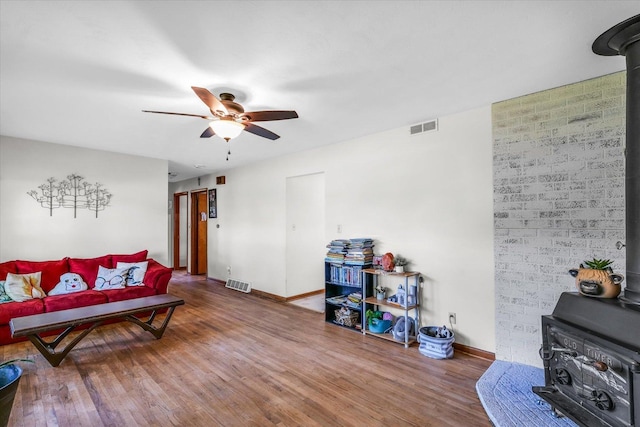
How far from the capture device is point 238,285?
575 centimetres

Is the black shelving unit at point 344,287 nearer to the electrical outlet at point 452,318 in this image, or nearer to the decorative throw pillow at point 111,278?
the electrical outlet at point 452,318

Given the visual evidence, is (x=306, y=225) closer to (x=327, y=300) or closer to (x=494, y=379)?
(x=327, y=300)

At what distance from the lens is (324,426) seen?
194cm

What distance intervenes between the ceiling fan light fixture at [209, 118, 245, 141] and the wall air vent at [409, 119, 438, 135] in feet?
6.33

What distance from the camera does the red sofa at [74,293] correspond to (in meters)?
3.27

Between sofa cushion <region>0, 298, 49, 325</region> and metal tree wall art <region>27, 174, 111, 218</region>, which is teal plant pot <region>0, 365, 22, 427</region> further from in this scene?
metal tree wall art <region>27, 174, 111, 218</region>

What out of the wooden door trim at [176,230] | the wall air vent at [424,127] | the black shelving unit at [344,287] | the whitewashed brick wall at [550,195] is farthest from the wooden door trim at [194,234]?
the whitewashed brick wall at [550,195]

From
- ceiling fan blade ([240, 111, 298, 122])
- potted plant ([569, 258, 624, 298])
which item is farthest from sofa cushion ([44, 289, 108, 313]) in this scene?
potted plant ([569, 258, 624, 298])

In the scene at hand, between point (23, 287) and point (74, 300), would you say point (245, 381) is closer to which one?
point (74, 300)

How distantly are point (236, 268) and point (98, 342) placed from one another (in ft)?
9.24

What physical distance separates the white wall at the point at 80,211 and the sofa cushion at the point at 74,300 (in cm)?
98

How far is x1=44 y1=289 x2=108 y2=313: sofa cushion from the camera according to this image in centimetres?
346

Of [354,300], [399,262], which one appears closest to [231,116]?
[399,262]

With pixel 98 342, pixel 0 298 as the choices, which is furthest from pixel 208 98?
pixel 0 298
